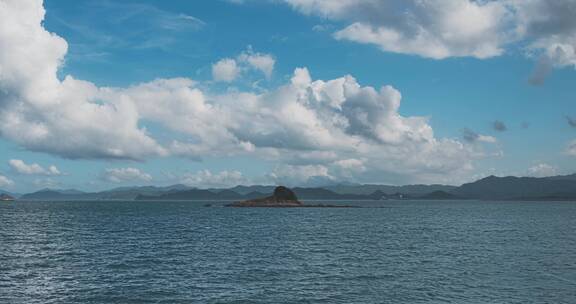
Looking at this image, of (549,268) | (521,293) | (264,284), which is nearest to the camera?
(521,293)

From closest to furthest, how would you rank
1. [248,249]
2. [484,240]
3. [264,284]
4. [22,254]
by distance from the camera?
[264,284]
[22,254]
[248,249]
[484,240]

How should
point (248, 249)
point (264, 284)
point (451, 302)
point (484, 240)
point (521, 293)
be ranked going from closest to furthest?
point (451, 302), point (521, 293), point (264, 284), point (248, 249), point (484, 240)

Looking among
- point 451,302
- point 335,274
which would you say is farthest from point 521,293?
point 335,274

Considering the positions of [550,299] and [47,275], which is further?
[47,275]

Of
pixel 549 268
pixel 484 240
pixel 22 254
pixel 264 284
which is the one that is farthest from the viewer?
pixel 484 240

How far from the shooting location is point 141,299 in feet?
121

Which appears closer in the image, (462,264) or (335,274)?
(335,274)

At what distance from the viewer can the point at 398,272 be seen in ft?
159

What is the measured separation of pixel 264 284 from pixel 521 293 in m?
22.3

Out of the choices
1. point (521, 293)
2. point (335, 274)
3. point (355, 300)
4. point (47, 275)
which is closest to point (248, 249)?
point (335, 274)

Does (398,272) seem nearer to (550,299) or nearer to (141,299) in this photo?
(550,299)

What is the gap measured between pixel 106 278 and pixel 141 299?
9978 mm

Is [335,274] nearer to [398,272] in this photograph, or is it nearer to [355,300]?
[398,272]

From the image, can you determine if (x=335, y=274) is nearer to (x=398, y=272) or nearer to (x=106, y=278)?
(x=398, y=272)
